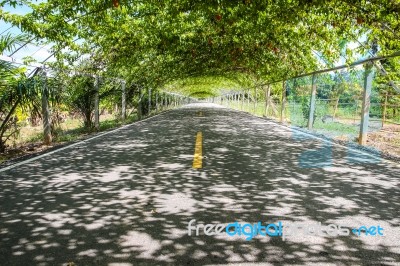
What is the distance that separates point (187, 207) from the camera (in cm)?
405

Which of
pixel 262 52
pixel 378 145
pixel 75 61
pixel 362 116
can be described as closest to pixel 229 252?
pixel 362 116

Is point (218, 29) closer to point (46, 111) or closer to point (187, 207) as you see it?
point (46, 111)

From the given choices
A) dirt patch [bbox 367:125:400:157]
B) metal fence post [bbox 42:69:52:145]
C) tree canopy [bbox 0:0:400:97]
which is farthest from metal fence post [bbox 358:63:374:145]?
metal fence post [bbox 42:69:52:145]

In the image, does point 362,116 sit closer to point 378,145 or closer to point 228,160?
point 378,145

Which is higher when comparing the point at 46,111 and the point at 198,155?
the point at 46,111

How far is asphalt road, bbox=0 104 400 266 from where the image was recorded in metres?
2.89

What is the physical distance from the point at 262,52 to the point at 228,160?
14703mm

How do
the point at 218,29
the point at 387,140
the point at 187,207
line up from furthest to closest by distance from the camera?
the point at 218,29
the point at 387,140
the point at 187,207

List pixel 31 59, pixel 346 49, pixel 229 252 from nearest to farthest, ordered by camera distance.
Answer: pixel 229 252 < pixel 31 59 < pixel 346 49

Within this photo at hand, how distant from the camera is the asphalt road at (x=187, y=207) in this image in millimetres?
2895

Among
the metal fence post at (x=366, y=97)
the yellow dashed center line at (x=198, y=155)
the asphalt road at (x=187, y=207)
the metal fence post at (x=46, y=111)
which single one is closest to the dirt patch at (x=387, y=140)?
the metal fence post at (x=366, y=97)

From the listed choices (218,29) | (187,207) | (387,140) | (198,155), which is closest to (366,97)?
(387,140)

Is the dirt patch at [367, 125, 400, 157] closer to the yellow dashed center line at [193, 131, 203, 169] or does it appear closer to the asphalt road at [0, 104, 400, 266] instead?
the asphalt road at [0, 104, 400, 266]

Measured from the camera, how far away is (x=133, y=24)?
563 inches
